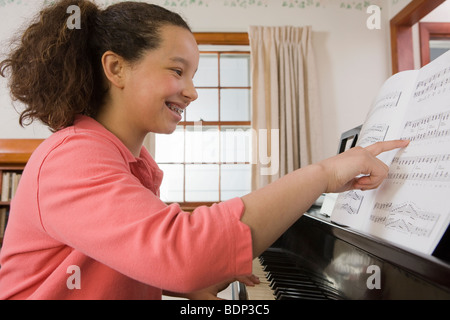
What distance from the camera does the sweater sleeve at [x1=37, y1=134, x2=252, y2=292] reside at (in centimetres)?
49

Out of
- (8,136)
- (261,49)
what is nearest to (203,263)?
(261,49)

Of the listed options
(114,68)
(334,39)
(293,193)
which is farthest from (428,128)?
(334,39)

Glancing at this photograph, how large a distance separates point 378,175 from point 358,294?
0.23m

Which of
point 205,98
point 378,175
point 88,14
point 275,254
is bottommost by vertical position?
point 275,254

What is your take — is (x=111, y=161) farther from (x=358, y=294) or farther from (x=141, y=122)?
(x=358, y=294)

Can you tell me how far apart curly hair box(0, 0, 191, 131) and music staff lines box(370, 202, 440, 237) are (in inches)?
22.0

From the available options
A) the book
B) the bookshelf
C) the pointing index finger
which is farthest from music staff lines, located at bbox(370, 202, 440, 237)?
the bookshelf

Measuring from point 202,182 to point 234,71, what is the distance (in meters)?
1.20

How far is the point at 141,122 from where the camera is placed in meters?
0.79

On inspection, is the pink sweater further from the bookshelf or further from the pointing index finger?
the bookshelf

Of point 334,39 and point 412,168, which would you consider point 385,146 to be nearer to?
point 412,168

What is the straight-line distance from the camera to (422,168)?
62 cm

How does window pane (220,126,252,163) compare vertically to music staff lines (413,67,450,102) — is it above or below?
above

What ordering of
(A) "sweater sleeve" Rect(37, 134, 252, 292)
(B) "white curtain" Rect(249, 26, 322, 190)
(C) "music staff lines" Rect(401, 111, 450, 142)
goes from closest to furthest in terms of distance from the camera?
(A) "sweater sleeve" Rect(37, 134, 252, 292) < (C) "music staff lines" Rect(401, 111, 450, 142) < (B) "white curtain" Rect(249, 26, 322, 190)
